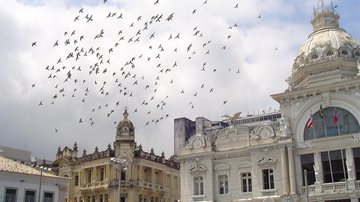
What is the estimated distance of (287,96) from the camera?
145ft

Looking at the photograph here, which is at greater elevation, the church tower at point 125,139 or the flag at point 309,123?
the church tower at point 125,139

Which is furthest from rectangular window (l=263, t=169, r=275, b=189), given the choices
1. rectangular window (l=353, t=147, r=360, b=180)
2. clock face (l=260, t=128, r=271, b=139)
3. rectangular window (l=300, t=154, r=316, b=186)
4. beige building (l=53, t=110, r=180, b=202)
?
beige building (l=53, t=110, r=180, b=202)

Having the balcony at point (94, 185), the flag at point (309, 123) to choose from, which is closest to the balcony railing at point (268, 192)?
the flag at point (309, 123)

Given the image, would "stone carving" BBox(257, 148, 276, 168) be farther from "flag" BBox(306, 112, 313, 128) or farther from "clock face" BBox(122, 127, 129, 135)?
"clock face" BBox(122, 127, 129, 135)

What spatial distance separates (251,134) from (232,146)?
2.21m

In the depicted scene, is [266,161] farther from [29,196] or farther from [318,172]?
[29,196]

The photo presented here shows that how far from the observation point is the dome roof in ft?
147

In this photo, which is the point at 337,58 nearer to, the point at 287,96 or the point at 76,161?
the point at 287,96

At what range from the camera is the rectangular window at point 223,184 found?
45469mm

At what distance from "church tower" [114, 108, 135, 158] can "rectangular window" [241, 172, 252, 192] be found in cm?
1817

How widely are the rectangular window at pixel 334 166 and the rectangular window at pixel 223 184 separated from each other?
9.29 m

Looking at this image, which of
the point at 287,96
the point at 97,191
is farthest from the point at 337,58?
the point at 97,191

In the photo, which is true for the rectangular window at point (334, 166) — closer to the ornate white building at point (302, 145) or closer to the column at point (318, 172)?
the ornate white building at point (302, 145)

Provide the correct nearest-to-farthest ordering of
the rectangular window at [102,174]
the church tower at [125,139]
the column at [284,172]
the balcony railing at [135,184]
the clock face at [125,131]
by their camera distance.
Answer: the column at [284,172], the balcony railing at [135,184], the church tower at [125,139], the rectangular window at [102,174], the clock face at [125,131]
